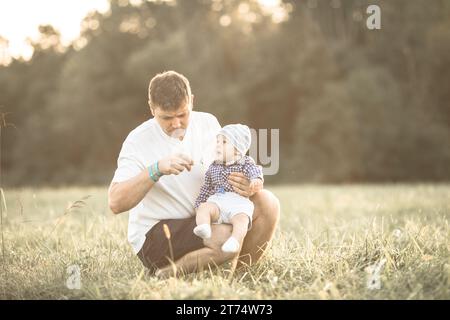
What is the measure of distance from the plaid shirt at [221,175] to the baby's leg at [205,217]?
0.40 ft

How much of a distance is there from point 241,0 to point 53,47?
1005 cm

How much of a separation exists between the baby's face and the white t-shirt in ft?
0.53

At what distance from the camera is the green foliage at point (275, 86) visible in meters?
23.0

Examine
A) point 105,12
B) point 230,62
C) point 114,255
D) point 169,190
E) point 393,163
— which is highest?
point 105,12

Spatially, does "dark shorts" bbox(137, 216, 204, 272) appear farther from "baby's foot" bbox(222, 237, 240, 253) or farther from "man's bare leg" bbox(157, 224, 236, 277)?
"baby's foot" bbox(222, 237, 240, 253)

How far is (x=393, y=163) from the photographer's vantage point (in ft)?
75.1

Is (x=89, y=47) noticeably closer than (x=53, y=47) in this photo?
Yes

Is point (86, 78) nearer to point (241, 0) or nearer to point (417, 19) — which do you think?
point (241, 0)

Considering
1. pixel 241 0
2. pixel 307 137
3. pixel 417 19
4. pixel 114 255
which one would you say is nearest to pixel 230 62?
pixel 241 0

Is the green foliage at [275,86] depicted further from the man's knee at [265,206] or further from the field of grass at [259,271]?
the man's knee at [265,206]

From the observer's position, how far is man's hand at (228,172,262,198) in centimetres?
368

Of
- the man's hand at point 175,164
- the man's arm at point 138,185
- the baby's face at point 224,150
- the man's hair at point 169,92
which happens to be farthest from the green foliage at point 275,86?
the man's hand at point 175,164

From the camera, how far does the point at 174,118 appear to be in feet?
12.0

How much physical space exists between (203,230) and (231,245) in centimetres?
19
